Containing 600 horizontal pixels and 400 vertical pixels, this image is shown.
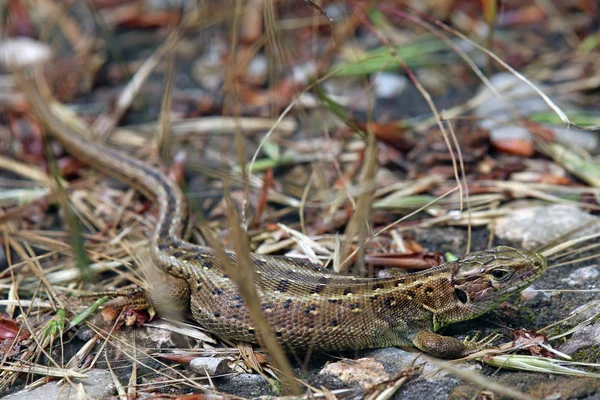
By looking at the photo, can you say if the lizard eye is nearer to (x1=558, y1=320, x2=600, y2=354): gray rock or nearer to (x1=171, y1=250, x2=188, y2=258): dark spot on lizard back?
(x1=558, y1=320, x2=600, y2=354): gray rock

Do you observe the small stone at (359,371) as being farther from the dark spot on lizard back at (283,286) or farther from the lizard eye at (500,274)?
the lizard eye at (500,274)

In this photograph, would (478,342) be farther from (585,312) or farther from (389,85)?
(389,85)

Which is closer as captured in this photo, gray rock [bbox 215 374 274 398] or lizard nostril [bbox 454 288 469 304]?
gray rock [bbox 215 374 274 398]

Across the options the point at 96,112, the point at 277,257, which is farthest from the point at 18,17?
the point at 277,257

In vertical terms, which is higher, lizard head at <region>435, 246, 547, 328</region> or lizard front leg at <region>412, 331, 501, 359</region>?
lizard head at <region>435, 246, 547, 328</region>

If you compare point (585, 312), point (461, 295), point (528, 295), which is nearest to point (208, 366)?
point (461, 295)

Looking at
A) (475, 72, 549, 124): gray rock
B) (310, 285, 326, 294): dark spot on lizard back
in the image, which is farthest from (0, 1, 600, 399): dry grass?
(310, 285, 326, 294): dark spot on lizard back
